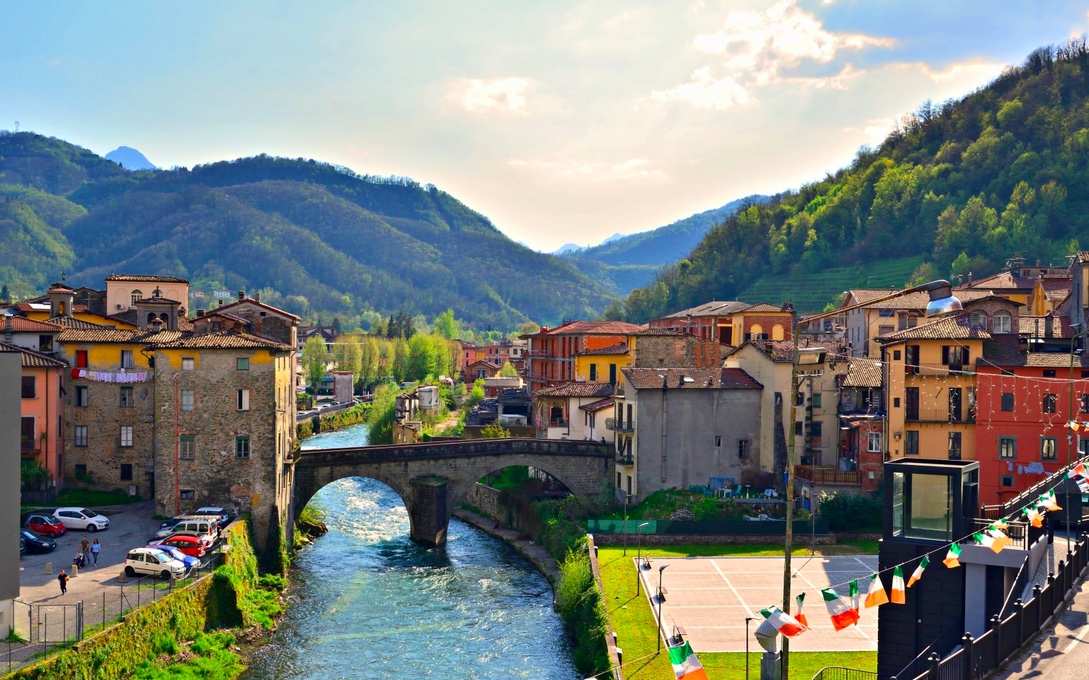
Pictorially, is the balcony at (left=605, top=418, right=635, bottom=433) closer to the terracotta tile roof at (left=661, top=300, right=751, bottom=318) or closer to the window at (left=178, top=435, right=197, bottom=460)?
the window at (left=178, top=435, right=197, bottom=460)

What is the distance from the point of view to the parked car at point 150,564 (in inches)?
1438

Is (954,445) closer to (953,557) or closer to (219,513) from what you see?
(953,557)

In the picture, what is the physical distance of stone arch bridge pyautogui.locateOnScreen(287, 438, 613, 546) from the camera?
2108 inches

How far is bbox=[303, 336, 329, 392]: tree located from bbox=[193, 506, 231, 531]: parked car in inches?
3530

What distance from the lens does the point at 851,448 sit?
5353 centimetres

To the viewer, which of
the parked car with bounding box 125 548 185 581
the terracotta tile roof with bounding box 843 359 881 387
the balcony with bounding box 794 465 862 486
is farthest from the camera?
the terracotta tile roof with bounding box 843 359 881 387

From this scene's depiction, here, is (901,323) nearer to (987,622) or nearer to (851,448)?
(851,448)

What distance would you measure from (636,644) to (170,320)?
34.4 m

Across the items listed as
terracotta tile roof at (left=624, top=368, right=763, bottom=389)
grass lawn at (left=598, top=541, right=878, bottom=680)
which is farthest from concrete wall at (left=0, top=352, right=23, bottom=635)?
terracotta tile roof at (left=624, top=368, right=763, bottom=389)

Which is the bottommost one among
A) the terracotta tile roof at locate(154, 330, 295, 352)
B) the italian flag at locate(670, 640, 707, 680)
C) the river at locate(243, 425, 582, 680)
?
the river at locate(243, 425, 582, 680)

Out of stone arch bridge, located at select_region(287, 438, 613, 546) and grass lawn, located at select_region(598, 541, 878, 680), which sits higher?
stone arch bridge, located at select_region(287, 438, 613, 546)

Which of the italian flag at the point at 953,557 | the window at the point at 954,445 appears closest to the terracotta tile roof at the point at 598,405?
the window at the point at 954,445

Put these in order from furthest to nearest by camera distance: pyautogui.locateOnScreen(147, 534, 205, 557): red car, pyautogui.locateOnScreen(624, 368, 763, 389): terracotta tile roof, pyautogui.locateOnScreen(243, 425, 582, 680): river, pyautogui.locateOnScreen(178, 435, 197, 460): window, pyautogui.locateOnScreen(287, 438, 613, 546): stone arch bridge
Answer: pyautogui.locateOnScreen(624, 368, 763, 389): terracotta tile roof, pyautogui.locateOnScreen(287, 438, 613, 546): stone arch bridge, pyautogui.locateOnScreen(178, 435, 197, 460): window, pyautogui.locateOnScreen(147, 534, 205, 557): red car, pyautogui.locateOnScreen(243, 425, 582, 680): river

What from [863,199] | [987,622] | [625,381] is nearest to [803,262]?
[863,199]
